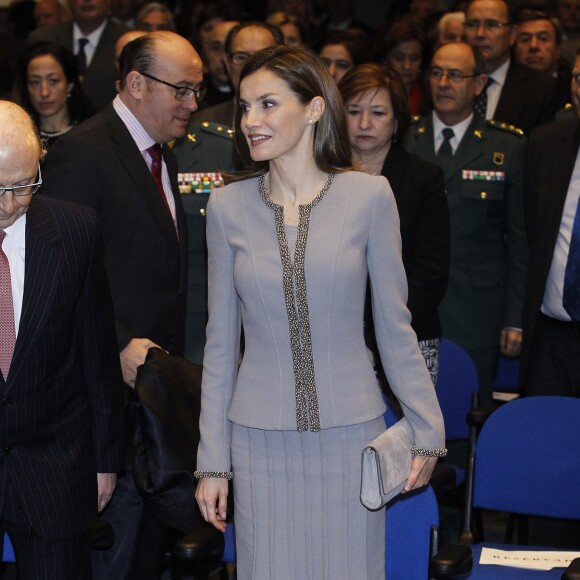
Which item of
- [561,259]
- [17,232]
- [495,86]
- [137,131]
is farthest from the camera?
[495,86]

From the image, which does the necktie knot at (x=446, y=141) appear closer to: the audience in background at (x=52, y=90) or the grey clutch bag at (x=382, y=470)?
the audience in background at (x=52, y=90)

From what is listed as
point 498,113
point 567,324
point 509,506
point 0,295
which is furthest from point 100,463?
point 498,113

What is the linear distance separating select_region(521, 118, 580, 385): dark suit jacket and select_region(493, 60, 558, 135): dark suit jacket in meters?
1.37

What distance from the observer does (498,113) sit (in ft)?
19.7

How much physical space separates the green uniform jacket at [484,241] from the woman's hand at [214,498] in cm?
259

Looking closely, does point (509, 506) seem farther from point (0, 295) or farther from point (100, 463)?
point (0, 295)

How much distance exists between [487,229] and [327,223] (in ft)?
8.53

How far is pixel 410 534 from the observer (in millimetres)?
3207

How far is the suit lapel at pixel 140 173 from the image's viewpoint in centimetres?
389

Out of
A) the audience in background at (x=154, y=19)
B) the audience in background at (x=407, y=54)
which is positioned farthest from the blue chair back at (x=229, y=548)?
the audience in background at (x=154, y=19)

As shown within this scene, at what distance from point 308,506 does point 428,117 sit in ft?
10.1

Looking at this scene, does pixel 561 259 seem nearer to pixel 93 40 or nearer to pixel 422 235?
pixel 422 235

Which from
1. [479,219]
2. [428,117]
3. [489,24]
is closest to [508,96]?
[489,24]

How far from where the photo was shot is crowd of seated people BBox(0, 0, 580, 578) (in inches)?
166
